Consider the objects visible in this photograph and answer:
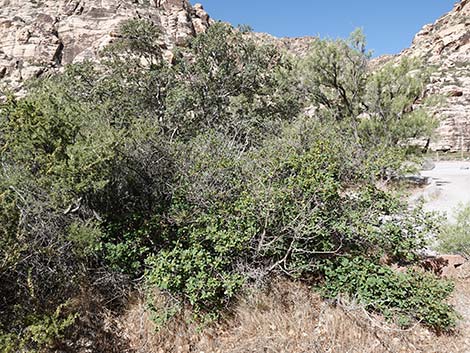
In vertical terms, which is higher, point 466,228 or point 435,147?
point 435,147

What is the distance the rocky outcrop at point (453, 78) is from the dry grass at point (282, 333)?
9.17 m

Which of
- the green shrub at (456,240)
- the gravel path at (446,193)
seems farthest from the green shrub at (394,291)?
the gravel path at (446,193)

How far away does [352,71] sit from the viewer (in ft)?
32.3

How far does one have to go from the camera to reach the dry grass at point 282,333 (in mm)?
3223

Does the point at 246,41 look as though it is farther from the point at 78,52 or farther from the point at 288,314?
the point at 78,52

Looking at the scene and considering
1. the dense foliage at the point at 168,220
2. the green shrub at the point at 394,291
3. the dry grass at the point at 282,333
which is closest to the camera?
the dense foliage at the point at 168,220

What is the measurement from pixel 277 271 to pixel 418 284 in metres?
1.77

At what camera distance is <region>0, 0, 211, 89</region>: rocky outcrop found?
2508cm

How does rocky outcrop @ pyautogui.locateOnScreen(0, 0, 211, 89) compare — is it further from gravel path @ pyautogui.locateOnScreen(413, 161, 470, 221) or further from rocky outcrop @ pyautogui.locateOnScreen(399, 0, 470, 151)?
gravel path @ pyautogui.locateOnScreen(413, 161, 470, 221)

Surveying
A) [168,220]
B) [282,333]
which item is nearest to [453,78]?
[282,333]

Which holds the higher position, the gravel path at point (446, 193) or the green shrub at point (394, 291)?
the gravel path at point (446, 193)

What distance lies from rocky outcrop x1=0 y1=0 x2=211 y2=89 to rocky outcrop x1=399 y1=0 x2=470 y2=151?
A: 20.5m

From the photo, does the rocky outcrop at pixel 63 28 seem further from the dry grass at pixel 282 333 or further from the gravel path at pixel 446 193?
the dry grass at pixel 282 333

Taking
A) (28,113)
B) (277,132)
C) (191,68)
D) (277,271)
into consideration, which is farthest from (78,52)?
(277,271)
